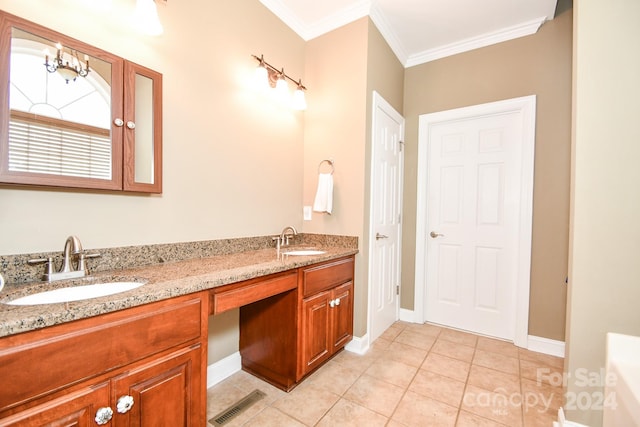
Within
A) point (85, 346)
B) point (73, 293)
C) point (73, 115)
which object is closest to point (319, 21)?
point (73, 115)

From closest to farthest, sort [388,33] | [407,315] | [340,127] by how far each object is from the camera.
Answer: [340,127] → [388,33] → [407,315]

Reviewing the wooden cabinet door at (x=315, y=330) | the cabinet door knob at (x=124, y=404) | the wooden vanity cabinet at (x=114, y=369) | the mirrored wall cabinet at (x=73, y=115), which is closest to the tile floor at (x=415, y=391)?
the wooden cabinet door at (x=315, y=330)

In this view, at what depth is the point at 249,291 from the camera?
135 cm

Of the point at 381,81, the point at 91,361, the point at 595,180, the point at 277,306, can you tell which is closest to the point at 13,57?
the point at 91,361

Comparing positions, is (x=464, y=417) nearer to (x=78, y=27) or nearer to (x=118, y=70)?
(x=118, y=70)

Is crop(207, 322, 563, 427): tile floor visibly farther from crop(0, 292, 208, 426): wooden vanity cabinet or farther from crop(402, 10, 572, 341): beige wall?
crop(0, 292, 208, 426): wooden vanity cabinet

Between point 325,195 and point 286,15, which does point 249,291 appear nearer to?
point 325,195

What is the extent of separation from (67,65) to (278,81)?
131 centimetres

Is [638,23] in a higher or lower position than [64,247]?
higher

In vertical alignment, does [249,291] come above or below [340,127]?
below

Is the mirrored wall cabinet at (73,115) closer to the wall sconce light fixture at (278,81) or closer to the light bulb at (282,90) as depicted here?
the wall sconce light fixture at (278,81)

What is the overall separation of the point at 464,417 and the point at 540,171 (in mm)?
2074

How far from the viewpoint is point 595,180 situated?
4.29 feet

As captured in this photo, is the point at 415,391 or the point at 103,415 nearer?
the point at 103,415
